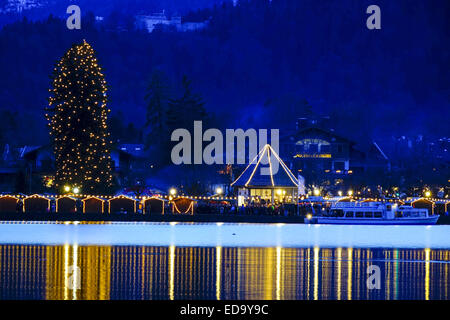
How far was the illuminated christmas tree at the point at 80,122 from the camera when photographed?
265 ft

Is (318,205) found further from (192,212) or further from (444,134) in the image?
(444,134)

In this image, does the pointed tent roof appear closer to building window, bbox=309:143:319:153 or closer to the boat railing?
the boat railing

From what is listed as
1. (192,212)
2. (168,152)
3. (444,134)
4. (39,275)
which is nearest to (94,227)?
(192,212)

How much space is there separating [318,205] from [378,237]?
65.7 feet

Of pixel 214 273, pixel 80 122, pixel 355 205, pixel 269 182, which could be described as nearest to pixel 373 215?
pixel 355 205

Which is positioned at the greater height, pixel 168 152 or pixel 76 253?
pixel 168 152

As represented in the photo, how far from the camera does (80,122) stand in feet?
270

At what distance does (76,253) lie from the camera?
42.7 meters

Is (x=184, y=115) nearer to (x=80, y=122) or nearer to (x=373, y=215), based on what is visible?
(x=80, y=122)

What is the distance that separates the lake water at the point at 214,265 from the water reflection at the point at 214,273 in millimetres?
32

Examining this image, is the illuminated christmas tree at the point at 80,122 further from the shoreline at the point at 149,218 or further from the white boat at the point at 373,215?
the white boat at the point at 373,215

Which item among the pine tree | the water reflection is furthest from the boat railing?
the pine tree
